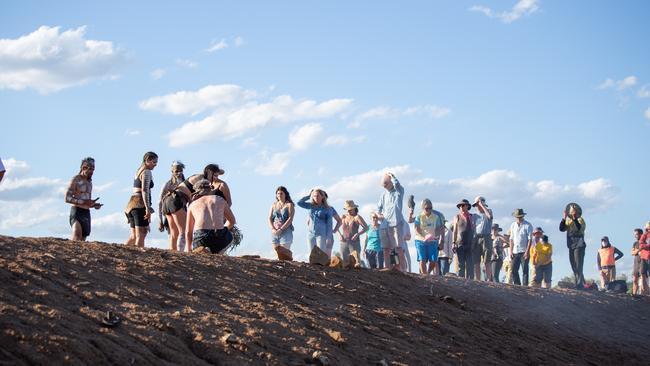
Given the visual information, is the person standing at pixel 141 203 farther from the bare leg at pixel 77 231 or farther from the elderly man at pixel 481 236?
the elderly man at pixel 481 236

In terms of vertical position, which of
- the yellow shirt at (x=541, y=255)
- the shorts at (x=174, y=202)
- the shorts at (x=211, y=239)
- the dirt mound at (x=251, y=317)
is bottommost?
the dirt mound at (x=251, y=317)

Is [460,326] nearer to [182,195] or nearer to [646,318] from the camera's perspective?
[182,195]

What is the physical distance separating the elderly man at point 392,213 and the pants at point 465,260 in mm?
1422

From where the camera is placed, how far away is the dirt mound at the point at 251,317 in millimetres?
7633

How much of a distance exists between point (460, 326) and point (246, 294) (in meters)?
3.06

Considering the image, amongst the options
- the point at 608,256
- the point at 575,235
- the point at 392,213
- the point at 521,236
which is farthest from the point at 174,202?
the point at 608,256

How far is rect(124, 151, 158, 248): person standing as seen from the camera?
12.4 meters

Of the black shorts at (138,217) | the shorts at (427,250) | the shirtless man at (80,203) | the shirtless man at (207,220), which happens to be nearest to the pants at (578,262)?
the shorts at (427,250)

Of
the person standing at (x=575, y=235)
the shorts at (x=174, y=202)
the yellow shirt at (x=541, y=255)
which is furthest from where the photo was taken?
the yellow shirt at (x=541, y=255)

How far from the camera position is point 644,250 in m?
18.8

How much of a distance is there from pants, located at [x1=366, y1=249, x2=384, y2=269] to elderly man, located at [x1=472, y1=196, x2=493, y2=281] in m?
2.07

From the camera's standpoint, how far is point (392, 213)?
52.2ft

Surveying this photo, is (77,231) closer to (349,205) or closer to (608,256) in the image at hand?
(349,205)

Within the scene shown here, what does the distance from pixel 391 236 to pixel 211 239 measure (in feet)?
16.3
